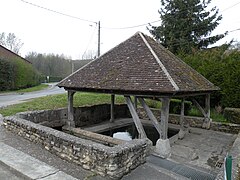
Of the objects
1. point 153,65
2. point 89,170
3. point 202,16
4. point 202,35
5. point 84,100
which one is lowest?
point 89,170

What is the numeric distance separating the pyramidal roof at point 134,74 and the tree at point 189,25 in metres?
10.8

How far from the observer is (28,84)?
24906 millimetres

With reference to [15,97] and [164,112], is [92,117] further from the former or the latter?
[15,97]

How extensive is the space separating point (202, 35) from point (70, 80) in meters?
15.0

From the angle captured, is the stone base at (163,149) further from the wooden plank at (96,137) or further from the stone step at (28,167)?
the stone step at (28,167)

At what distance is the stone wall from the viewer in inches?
171

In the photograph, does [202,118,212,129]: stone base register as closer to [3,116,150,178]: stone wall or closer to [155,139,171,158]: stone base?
[155,139,171,158]: stone base

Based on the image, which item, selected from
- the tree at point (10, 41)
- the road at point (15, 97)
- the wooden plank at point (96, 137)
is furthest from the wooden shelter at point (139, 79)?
the tree at point (10, 41)

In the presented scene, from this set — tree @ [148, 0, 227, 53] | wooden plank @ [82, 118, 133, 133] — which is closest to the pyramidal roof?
wooden plank @ [82, 118, 133, 133]

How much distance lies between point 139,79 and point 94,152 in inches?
120

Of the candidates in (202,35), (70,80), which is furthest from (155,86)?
(202,35)

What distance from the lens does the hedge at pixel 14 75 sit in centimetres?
1984

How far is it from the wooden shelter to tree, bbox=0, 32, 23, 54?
1506 inches

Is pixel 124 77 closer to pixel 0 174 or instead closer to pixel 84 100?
pixel 0 174
